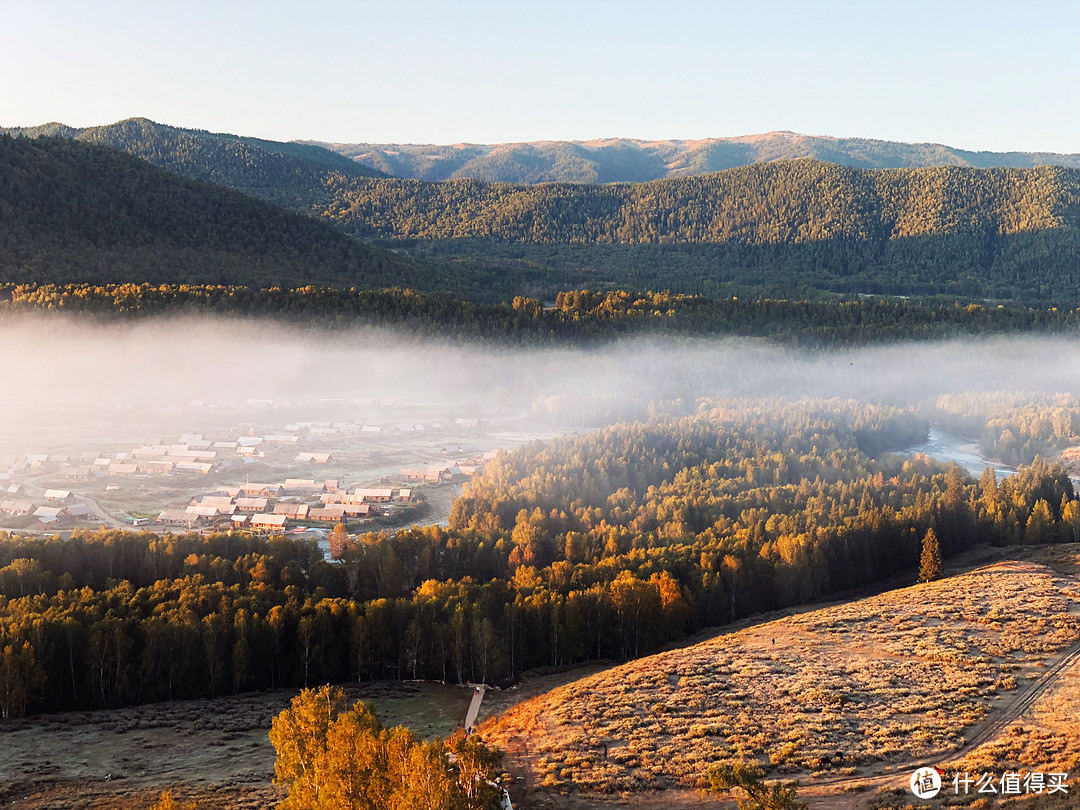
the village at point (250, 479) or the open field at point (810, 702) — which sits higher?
the open field at point (810, 702)

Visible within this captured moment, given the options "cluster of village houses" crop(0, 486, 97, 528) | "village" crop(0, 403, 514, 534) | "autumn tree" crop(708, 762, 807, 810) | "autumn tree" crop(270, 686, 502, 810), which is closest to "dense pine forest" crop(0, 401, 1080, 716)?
"village" crop(0, 403, 514, 534)

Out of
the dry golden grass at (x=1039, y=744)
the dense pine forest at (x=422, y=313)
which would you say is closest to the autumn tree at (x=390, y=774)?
the dry golden grass at (x=1039, y=744)

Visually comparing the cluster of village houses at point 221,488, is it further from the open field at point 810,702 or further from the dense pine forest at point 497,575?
the open field at point 810,702

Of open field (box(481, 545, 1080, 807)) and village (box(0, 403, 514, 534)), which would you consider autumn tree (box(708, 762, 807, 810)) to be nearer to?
open field (box(481, 545, 1080, 807))

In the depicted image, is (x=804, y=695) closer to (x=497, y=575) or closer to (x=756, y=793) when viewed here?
(x=756, y=793)

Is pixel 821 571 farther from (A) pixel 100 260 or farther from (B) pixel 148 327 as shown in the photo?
(A) pixel 100 260
